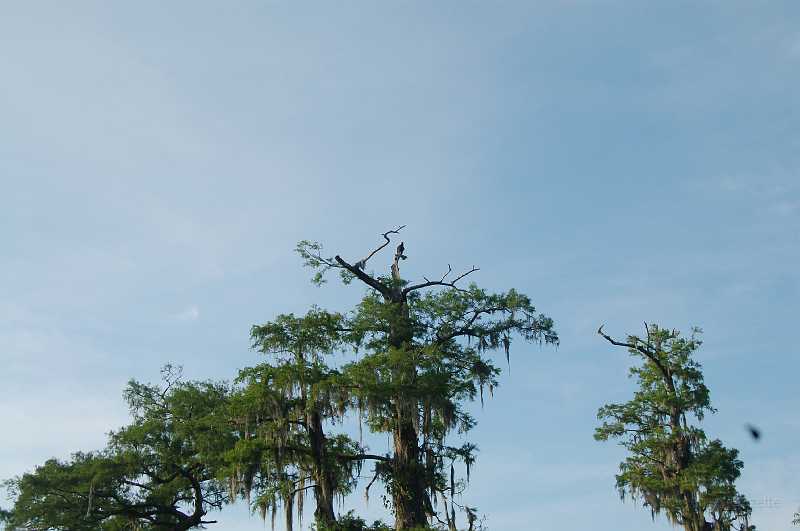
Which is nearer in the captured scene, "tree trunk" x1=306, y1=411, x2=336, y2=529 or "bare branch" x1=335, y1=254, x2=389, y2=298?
"tree trunk" x1=306, y1=411, x2=336, y2=529

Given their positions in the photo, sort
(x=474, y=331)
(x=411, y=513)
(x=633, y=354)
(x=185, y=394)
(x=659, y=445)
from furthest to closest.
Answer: (x=185, y=394) < (x=633, y=354) < (x=659, y=445) < (x=474, y=331) < (x=411, y=513)

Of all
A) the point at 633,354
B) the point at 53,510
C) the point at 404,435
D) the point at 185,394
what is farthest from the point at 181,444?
the point at 633,354

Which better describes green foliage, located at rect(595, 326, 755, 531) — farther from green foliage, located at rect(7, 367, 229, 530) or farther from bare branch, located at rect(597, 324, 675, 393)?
green foliage, located at rect(7, 367, 229, 530)

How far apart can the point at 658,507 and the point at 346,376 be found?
14.0m

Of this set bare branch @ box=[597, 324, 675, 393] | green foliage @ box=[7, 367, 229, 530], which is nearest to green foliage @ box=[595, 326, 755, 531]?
bare branch @ box=[597, 324, 675, 393]

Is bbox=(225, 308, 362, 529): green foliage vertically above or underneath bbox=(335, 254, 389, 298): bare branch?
underneath

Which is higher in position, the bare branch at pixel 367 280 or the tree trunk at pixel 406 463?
the bare branch at pixel 367 280

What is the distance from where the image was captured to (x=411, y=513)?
29.4m

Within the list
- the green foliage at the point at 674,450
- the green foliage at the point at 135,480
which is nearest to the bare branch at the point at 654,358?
the green foliage at the point at 674,450

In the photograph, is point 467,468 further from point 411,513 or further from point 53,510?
point 53,510

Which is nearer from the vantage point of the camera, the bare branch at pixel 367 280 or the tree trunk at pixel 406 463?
the tree trunk at pixel 406 463

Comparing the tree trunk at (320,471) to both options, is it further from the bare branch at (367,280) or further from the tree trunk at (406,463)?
the bare branch at (367,280)

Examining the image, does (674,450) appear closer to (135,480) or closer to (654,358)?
(654,358)

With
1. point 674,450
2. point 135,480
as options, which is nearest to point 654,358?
point 674,450
